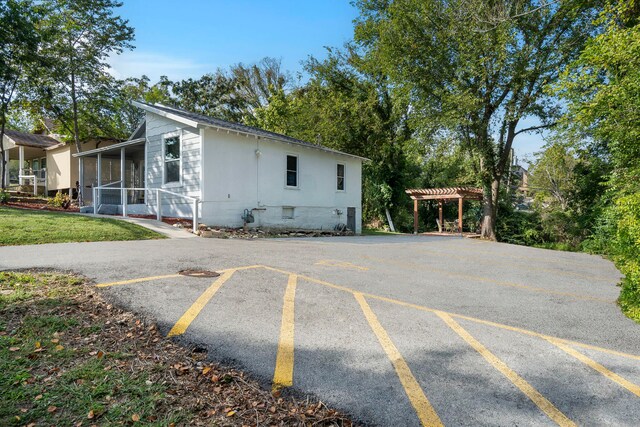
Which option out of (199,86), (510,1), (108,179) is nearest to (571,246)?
(510,1)

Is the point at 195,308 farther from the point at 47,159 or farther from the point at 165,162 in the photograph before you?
the point at 47,159

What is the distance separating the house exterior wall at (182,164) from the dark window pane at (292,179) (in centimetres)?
425

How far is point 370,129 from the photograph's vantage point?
2416 cm

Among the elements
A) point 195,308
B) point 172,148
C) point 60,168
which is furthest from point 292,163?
point 60,168

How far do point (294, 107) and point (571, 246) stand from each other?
1958 centimetres

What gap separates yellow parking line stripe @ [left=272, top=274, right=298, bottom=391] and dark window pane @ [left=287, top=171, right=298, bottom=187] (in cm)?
1132

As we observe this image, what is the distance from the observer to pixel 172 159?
1398 cm

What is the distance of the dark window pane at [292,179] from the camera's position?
16.1m

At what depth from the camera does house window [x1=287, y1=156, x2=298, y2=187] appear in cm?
1608

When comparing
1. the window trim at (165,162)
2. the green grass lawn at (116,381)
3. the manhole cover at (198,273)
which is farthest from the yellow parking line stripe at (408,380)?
the window trim at (165,162)

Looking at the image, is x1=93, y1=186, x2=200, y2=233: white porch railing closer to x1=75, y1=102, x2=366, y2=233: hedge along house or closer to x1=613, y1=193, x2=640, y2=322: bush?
x1=75, y1=102, x2=366, y2=233: hedge along house

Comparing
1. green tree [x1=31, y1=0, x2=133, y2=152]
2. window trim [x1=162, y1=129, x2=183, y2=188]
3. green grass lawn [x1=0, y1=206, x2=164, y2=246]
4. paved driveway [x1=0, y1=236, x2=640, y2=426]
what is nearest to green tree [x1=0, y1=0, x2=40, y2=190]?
green tree [x1=31, y1=0, x2=133, y2=152]

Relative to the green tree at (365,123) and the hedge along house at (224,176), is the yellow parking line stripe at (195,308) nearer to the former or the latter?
the hedge along house at (224,176)

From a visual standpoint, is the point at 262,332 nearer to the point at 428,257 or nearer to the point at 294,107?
the point at 428,257
